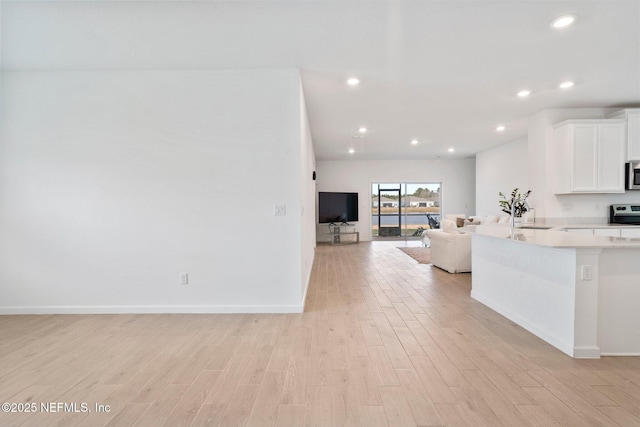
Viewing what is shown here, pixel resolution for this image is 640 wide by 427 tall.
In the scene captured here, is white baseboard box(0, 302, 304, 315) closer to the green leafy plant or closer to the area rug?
the green leafy plant

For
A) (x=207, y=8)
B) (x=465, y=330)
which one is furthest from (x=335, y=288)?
(x=207, y=8)

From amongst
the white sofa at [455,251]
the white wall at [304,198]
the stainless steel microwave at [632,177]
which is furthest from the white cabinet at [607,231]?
the white wall at [304,198]

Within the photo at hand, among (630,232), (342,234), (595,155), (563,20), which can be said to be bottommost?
(342,234)

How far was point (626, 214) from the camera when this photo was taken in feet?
15.0

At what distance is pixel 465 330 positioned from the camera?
9.02ft

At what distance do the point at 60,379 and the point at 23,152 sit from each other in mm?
2665

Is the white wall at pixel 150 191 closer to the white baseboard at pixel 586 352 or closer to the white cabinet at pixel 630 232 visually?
the white baseboard at pixel 586 352

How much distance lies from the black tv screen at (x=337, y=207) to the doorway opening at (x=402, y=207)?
0.77 m

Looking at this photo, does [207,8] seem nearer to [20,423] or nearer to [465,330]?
[20,423]

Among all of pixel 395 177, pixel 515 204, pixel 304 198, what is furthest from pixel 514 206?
pixel 395 177

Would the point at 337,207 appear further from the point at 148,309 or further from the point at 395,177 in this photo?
the point at 148,309

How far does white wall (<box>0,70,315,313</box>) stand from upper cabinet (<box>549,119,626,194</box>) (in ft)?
14.0

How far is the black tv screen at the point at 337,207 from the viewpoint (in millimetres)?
9016

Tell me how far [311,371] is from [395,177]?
8237 mm
